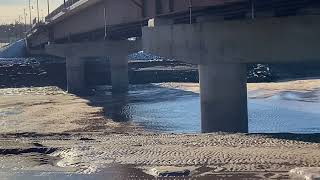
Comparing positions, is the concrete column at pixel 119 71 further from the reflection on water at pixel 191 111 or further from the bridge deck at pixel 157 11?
the reflection on water at pixel 191 111

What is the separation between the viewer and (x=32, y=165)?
17656mm

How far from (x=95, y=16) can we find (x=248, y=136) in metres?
27.3

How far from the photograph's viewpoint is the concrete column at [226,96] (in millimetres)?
23109

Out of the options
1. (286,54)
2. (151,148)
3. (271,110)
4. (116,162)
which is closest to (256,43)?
(286,54)

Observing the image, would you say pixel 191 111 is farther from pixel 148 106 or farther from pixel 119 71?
pixel 119 71

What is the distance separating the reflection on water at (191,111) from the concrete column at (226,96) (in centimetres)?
447

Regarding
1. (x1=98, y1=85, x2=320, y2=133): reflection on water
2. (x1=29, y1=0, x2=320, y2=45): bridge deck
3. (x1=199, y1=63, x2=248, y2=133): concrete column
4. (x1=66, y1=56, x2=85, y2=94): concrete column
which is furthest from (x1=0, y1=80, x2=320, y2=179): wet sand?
(x1=66, y1=56, x2=85, y2=94): concrete column

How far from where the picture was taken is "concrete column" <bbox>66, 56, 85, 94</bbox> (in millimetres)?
64738

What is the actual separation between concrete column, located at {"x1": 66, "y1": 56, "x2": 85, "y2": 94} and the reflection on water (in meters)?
7.66

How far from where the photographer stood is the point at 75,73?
65.3 meters

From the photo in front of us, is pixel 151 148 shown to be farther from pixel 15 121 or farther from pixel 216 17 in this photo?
pixel 15 121

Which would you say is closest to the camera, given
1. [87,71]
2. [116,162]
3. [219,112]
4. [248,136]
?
[116,162]

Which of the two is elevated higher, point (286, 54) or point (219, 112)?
point (286, 54)

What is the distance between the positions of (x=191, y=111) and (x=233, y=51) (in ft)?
57.9
